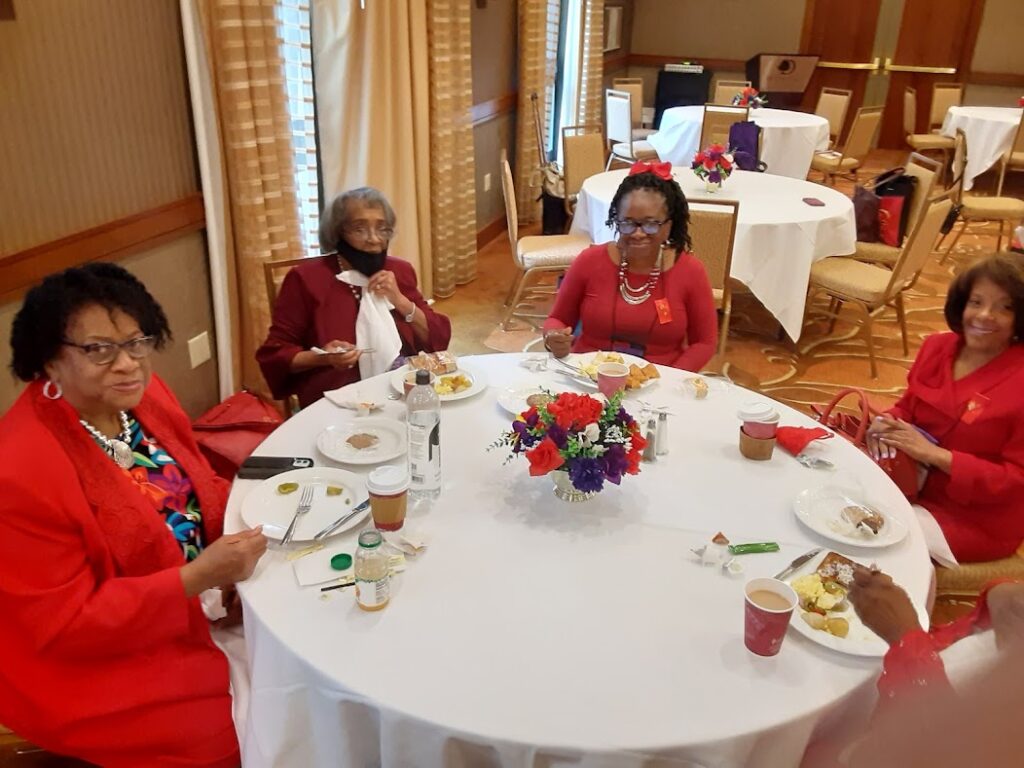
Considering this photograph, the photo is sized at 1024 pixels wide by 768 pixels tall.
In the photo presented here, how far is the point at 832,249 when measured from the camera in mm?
4086

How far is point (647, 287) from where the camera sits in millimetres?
2525

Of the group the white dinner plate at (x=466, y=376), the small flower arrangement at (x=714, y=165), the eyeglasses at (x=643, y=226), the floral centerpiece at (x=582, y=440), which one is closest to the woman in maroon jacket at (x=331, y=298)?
the white dinner plate at (x=466, y=376)

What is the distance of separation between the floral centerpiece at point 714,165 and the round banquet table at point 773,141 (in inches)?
70.8

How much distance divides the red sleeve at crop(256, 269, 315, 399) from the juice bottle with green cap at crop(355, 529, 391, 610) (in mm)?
1254

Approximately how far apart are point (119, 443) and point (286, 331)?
97 centimetres

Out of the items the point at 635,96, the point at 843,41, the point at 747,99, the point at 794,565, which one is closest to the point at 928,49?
the point at 843,41

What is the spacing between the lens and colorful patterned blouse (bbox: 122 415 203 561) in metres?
1.58

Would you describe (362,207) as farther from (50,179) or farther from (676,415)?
(676,415)

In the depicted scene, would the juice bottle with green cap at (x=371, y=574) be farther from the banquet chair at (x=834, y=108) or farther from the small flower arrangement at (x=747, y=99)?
the banquet chair at (x=834, y=108)

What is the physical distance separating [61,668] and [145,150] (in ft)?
6.08

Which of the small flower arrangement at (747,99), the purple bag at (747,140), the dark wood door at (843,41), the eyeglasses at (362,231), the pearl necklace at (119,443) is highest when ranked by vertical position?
the dark wood door at (843,41)

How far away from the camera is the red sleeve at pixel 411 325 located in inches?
100

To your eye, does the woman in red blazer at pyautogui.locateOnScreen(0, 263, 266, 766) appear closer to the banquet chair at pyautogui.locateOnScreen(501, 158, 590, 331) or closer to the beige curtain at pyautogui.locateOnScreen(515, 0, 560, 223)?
the banquet chair at pyautogui.locateOnScreen(501, 158, 590, 331)

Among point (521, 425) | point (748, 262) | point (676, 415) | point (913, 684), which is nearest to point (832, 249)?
point (748, 262)
